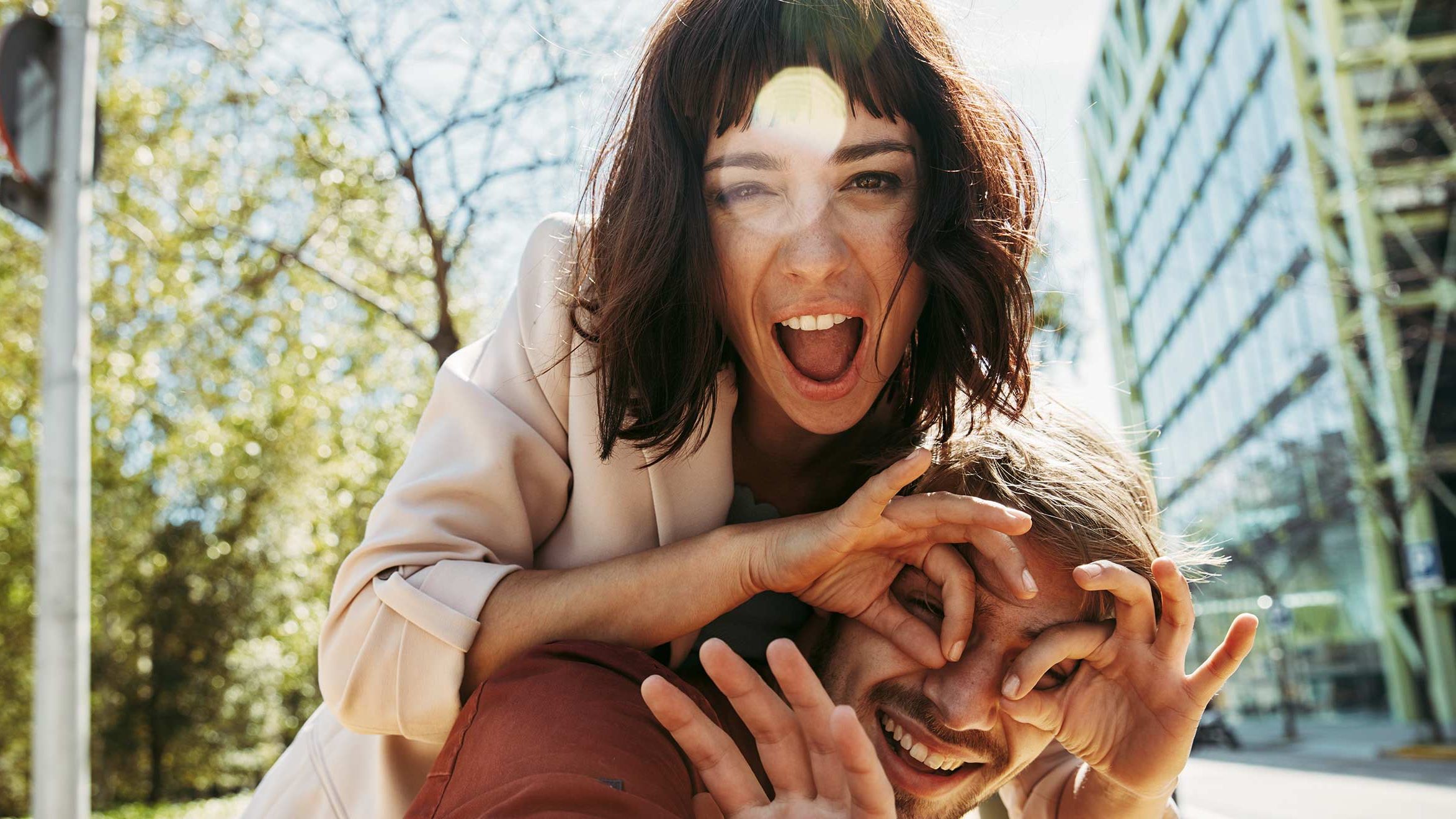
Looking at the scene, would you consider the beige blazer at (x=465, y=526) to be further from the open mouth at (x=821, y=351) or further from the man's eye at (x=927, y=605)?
the man's eye at (x=927, y=605)

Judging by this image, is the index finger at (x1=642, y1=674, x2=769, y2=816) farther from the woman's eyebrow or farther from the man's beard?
the woman's eyebrow

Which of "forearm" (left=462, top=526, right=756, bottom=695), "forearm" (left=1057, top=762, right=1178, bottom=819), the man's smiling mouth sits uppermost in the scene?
"forearm" (left=462, top=526, right=756, bottom=695)

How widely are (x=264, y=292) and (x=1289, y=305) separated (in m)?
25.6

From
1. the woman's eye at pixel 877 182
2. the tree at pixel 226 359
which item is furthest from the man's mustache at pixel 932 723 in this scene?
the tree at pixel 226 359

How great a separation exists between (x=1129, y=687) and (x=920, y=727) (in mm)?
398

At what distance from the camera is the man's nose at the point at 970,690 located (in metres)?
2.08

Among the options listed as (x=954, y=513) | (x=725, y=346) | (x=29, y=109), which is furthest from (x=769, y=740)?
(x=29, y=109)

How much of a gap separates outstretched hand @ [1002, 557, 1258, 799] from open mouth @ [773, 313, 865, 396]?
1.82 ft

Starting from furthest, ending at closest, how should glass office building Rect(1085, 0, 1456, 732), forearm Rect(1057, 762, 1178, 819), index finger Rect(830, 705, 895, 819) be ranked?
glass office building Rect(1085, 0, 1456, 732), forearm Rect(1057, 762, 1178, 819), index finger Rect(830, 705, 895, 819)

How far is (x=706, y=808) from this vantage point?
4.88 ft

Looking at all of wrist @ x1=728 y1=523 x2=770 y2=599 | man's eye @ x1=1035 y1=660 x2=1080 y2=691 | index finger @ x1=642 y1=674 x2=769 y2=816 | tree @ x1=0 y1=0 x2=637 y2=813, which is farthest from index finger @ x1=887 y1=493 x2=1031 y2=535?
tree @ x1=0 y1=0 x2=637 y2=813

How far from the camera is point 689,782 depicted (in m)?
1.60

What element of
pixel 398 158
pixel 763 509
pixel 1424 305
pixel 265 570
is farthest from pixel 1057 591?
pixel 1424 305

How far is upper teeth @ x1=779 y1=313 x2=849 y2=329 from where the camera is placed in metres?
2.03
